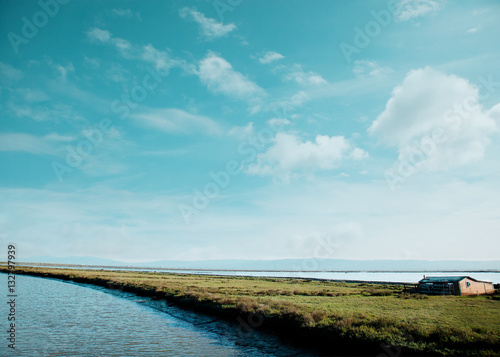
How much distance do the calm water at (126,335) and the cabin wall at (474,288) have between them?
138ft

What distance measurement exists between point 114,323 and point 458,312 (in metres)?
35.0

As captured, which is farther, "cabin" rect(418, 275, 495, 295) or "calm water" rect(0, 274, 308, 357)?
"cabin" rect(418, 275, 495, 295)

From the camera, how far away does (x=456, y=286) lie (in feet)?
167

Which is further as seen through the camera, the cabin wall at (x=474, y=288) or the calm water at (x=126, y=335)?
the cabin wall at (x=474, y=288)

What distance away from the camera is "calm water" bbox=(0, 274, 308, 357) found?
70.9 feet

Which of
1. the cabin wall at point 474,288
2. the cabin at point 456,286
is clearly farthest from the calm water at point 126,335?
the cabin wall at point 474,288

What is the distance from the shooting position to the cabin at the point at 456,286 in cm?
5075

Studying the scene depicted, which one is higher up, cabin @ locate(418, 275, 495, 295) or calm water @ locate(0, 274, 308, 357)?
calm water @ locate(0, 274, 308, 357)

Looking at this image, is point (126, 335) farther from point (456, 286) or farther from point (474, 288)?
point (474, 288)

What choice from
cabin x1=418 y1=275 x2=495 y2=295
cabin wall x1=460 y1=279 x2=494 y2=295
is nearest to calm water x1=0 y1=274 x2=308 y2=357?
cabin x1=418 y1=275 x2=495 y2=295

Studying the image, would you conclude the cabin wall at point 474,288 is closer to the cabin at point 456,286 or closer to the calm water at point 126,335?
the cabin at point 456,286

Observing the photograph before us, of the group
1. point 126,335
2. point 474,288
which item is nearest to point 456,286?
point 474,288

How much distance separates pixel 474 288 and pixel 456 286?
13.2 feet

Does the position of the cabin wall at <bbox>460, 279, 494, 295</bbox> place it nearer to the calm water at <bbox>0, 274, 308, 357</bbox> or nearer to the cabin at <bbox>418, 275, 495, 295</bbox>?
the cabin at <bbox>418, 275, 495, 295</bbox>
